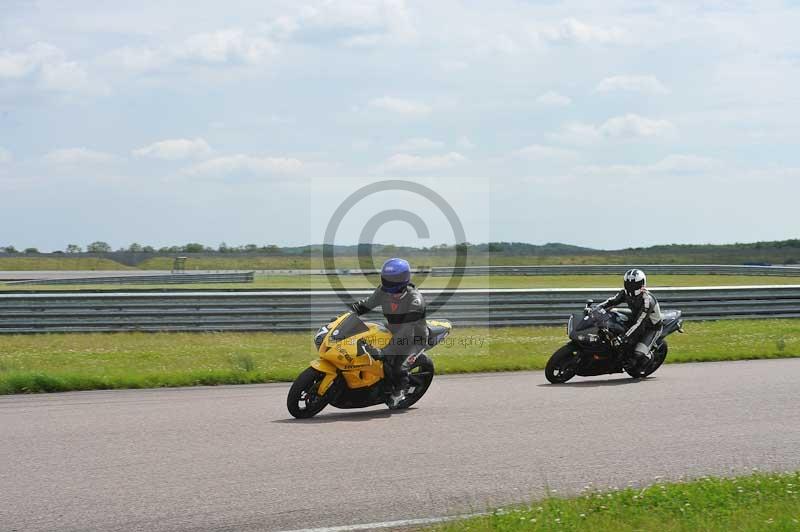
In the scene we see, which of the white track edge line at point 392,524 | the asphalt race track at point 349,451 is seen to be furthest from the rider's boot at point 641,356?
the white track edge line at point 392,524

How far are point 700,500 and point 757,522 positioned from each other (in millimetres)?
520

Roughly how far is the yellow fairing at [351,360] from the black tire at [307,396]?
0.06 m

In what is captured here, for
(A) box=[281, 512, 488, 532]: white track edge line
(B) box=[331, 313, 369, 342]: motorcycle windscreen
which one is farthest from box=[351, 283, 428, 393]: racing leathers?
(A) box=[281, 512, 488, 532]: white track edge line

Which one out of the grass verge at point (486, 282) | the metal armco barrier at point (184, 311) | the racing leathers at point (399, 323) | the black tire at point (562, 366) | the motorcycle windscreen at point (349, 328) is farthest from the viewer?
the grass verge at point (486, 282)

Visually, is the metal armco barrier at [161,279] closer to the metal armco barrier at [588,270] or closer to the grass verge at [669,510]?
the metal armco barrier at [588,270]

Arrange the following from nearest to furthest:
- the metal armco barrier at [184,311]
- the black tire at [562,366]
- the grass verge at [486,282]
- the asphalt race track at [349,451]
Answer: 1. the asphalt race track at [349,451]
2. the black tire at [562,366]
3. the metal armco barrier at [184,311]
4. the grass verge at [486,282]

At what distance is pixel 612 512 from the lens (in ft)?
19.5

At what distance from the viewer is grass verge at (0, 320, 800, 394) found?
1344cm

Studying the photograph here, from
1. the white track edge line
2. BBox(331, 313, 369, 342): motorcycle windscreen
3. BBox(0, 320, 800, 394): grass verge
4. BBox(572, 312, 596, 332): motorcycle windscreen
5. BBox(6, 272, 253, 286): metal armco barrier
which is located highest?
BBox(331, 313, 369, 342): motorcycle windscreen

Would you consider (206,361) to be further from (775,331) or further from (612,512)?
(775,331)

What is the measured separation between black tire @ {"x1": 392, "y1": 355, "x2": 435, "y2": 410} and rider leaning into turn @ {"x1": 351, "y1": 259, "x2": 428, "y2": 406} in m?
0.11

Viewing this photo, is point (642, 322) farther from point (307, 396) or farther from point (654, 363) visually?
point (307, 396)

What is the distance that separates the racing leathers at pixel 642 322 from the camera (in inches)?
529

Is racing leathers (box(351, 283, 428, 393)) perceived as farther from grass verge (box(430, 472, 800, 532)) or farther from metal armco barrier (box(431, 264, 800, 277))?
metal armco barrier (box(431, 264, 800, 277))
